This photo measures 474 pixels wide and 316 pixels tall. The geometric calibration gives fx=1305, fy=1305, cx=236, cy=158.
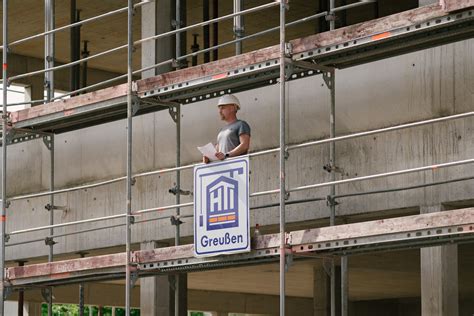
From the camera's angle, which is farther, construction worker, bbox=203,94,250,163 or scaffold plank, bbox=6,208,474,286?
construction worker, bbox=203,94,250,163

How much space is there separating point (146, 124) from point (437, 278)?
5844 millimetres

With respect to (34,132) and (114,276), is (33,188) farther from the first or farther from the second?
(114,276)

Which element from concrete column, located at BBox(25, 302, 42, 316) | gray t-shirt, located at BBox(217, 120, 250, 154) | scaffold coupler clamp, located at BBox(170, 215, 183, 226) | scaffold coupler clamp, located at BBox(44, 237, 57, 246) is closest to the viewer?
gray t-shirt, located at BBox(217, 120, 250, 154)

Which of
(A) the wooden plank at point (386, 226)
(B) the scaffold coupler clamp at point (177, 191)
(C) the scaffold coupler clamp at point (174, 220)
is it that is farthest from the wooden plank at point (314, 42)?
(A) the wooden plank at point (386, 226)

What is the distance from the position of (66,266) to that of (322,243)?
514 centimetres

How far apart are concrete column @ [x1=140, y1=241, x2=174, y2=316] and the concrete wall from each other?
23.8 inches

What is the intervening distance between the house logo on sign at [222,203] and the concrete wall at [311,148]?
57.3 inches

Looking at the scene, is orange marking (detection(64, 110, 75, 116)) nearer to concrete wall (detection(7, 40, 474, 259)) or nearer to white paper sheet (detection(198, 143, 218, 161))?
concrete wall (detection(7, 40, 474, 259))

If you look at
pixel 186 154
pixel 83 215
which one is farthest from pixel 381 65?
pixel 83 215

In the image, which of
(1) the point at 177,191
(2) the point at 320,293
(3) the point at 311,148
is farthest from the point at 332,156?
(2) the point at 320,293

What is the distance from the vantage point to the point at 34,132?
2005cm

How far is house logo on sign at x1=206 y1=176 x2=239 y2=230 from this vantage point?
14961 millimetres

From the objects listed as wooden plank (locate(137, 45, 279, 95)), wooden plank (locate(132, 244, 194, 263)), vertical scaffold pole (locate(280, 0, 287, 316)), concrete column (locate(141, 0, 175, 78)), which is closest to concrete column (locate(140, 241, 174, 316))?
wooden plank (locate(132, 244, 194, 263))

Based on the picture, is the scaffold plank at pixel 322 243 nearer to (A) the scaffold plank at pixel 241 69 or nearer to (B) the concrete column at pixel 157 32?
(A) the scaffold plank at pixel 241 69
